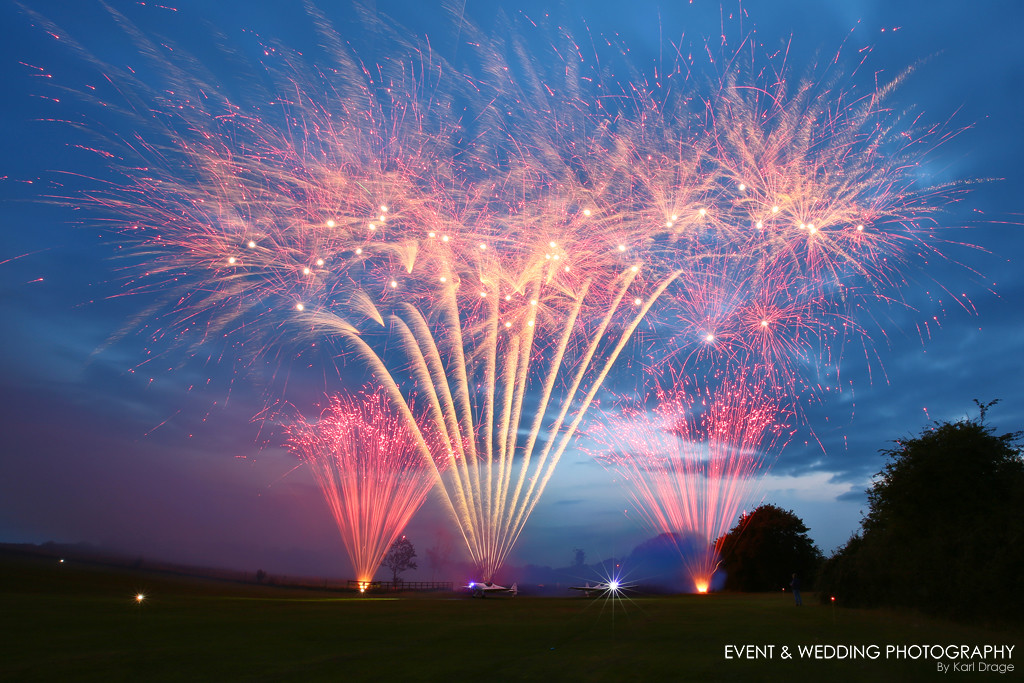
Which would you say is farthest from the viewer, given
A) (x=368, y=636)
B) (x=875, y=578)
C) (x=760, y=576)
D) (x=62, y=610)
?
(x=760, y=576)

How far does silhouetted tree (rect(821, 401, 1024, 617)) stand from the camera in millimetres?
19016

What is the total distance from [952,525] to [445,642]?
60.2 feet

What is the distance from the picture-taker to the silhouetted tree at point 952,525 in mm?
19016

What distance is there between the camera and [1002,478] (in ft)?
69.8

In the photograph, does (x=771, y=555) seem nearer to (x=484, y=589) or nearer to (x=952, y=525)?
(x=484, y=589)

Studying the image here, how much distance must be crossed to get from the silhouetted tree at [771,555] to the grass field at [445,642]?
3475 centimetres

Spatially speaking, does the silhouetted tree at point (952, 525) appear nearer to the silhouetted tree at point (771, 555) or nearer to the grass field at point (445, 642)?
the grass field at point (445, 642)

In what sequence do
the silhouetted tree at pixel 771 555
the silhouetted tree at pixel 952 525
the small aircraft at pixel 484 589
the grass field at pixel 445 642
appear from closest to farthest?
the grass field at pixel 445 642 → the silhouetted tree at pixel 952 525 → the small aircraft at pixel 484 589 → the silhouetted tree at pixel 771 555

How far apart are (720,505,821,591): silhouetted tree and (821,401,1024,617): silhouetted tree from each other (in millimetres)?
33619

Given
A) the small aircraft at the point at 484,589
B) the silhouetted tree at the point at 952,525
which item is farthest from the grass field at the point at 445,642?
the small aircraft at the point at 484,589

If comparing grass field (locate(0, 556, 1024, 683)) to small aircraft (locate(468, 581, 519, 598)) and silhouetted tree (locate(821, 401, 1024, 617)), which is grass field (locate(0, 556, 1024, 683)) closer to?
silhouetted tree (locate(821, 401, 1024, 617))

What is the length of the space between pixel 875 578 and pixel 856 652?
1423 centimetres

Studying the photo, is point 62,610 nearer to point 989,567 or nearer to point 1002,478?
point 989,567

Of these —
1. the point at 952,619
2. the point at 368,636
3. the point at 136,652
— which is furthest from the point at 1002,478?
the point at 136,652
